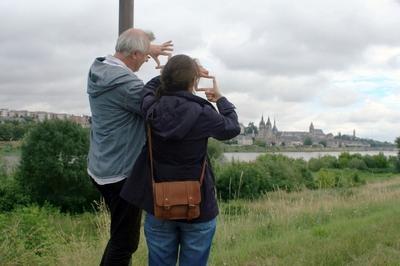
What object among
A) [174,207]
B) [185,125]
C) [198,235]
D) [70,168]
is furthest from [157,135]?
[70,168]

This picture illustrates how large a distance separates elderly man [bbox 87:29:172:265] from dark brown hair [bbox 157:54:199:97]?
11.5 inches

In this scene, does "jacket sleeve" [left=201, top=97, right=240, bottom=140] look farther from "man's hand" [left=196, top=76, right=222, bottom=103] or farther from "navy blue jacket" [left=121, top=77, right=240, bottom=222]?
"man's hand" [left=196, top=76, right=222, bottom=103]

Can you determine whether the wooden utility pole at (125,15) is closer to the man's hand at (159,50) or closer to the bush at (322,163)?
the man's hand at (159,50)

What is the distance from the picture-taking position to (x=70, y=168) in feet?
124

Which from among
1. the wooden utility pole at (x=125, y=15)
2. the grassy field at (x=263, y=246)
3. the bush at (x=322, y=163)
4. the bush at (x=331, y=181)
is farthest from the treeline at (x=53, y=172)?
the bush at (x=322, y=163)

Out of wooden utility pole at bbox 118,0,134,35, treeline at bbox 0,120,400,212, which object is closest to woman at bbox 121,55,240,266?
wooden utility pole at bbox 118,0,134,35

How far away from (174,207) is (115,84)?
961 millimetres

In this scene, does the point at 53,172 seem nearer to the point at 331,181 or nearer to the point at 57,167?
the point at 57,167

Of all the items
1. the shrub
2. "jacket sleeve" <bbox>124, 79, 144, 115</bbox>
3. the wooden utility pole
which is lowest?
the shrub

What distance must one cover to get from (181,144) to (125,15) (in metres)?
1.62

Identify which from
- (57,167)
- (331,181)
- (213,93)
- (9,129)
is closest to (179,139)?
(213,93)

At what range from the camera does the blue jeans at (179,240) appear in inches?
130

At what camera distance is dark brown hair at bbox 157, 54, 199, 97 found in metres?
3.20

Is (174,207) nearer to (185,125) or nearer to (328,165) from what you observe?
(185,125)
